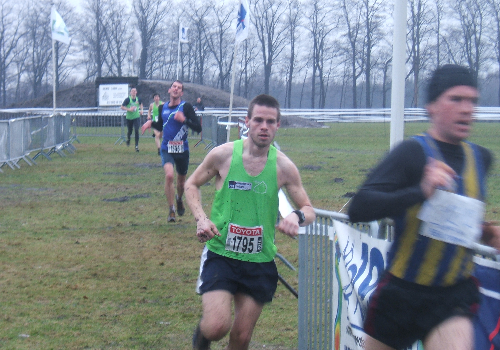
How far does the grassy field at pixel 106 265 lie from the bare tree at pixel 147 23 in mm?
60803

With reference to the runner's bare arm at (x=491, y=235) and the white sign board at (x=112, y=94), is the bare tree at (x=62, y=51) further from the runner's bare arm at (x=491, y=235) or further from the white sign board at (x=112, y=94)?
the runner's bare arm at (x=491, y=235)

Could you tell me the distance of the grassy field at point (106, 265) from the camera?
5.25 m

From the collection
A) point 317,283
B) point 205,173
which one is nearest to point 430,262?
point 317,283

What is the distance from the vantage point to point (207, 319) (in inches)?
157

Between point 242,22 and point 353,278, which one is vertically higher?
point 242,22

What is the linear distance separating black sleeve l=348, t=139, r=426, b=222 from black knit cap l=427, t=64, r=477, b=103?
0.85 feet

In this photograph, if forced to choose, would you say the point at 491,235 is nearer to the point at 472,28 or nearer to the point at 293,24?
the point at 472,28

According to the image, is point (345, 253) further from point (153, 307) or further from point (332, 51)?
point (332, 51)

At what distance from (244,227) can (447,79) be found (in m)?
1.78

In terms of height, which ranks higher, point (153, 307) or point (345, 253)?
point (345, 253)

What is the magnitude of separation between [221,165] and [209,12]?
70.2m

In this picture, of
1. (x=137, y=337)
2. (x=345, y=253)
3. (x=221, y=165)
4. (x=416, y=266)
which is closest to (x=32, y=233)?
(x=137, y=337)

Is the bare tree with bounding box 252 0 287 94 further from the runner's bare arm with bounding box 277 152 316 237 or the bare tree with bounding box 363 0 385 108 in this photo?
the runner's bare arm with bounding box 277 152 316 237

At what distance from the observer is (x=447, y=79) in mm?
2883
